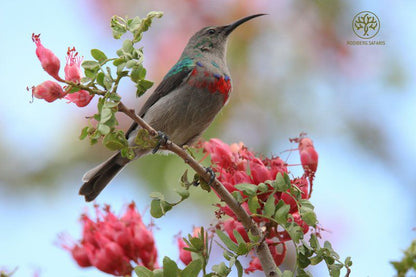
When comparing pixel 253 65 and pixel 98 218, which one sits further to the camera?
pixel 253 65

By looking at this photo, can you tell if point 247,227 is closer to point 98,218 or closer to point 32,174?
point 98,218

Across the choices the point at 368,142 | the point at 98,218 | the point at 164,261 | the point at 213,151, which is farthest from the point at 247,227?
the point at 368,142

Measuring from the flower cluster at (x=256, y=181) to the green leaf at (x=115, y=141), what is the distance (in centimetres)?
41

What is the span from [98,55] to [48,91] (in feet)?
0.64

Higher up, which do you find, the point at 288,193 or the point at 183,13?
the point at 183,13

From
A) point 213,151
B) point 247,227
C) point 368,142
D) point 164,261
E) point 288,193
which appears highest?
point 368,142

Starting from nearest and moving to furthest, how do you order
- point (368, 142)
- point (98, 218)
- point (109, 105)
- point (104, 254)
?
point (109, 105)
point (104, 254)
point (98, 218)
point (368, 142)

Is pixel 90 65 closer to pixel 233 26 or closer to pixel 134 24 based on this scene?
pixel 134 24

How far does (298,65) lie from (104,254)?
8.90 feet

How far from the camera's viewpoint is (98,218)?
8.35 feet

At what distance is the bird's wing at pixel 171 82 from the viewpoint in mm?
3990

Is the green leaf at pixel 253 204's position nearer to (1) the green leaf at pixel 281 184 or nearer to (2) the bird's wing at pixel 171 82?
(1) the green leaf at pixel 281 184

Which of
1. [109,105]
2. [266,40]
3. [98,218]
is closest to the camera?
[109,105]

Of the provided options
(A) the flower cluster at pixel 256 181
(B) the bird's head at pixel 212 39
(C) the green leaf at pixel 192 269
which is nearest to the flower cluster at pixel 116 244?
(A) the flower cluster at pixel 256 181
